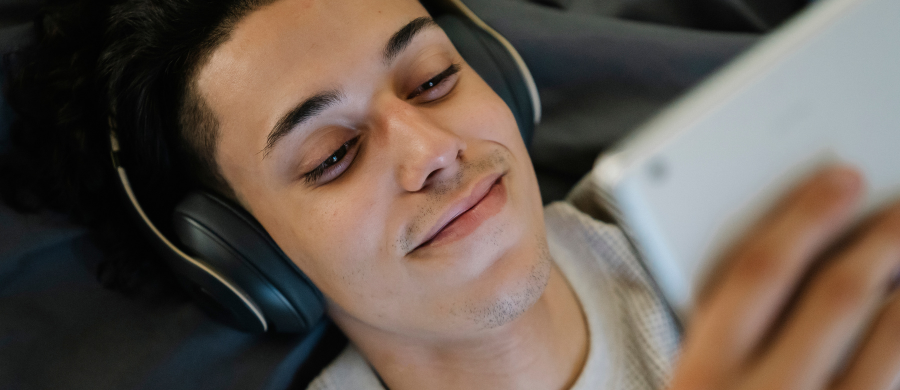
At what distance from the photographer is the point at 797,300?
1.61 ft

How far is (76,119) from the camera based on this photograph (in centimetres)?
98

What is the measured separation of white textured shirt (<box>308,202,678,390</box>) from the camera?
1057 mm

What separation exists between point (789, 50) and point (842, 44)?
8 centimetres

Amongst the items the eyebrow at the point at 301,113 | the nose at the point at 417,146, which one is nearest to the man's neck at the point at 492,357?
the nose at the point at 417,146

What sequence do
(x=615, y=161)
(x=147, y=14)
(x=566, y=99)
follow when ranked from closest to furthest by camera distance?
(x=615, y=161) → (x=147, y=14) → (x=566, y=99)

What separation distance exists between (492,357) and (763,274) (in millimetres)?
592

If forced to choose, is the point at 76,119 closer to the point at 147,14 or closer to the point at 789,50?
the point at 147,14

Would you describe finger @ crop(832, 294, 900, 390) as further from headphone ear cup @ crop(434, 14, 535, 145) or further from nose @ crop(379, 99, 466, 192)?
headphone ear cup @ crop(434, 14, 535, 145)

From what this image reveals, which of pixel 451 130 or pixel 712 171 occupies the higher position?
pixel 712 171

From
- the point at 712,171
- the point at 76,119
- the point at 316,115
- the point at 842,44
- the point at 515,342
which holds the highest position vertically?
the point at 842,44

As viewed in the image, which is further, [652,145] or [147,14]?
[147,14]

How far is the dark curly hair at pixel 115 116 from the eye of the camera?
0.90m

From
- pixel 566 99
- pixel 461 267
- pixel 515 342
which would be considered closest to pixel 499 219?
pixel 461 267

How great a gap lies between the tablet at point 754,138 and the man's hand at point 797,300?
0.03 meters
